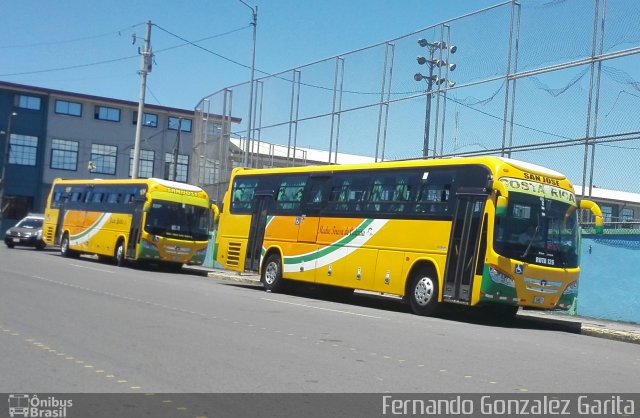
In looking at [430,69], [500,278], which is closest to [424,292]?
[500,278]

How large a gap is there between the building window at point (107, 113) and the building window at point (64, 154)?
2905 mm

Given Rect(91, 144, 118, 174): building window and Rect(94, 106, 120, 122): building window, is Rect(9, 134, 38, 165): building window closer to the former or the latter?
Rect(91, 144, 118, 174): building window

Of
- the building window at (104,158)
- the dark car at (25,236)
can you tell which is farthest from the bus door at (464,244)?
the building window at (104,158)

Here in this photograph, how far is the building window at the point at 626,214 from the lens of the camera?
1724 centimetres

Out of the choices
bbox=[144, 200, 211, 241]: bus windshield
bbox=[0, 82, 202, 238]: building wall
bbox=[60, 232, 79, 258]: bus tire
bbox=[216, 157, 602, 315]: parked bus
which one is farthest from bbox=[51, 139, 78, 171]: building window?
bbox=[216, 157, 602, 315]: parked bus

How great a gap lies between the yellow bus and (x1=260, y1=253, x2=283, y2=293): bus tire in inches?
164

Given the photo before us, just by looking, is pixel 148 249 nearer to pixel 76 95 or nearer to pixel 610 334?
pixel 610 334

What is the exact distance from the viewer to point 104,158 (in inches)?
2445

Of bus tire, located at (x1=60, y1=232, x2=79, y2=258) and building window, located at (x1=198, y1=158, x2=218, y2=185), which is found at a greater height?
building window, located at (x1=198, y1=158, x2=218, y2=185)

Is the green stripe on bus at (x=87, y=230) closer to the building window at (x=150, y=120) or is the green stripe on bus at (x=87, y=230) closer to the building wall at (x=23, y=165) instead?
the building wall at (x=23, y=165)

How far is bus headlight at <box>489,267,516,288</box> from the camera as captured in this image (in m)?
15.0

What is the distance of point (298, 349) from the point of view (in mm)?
9914
